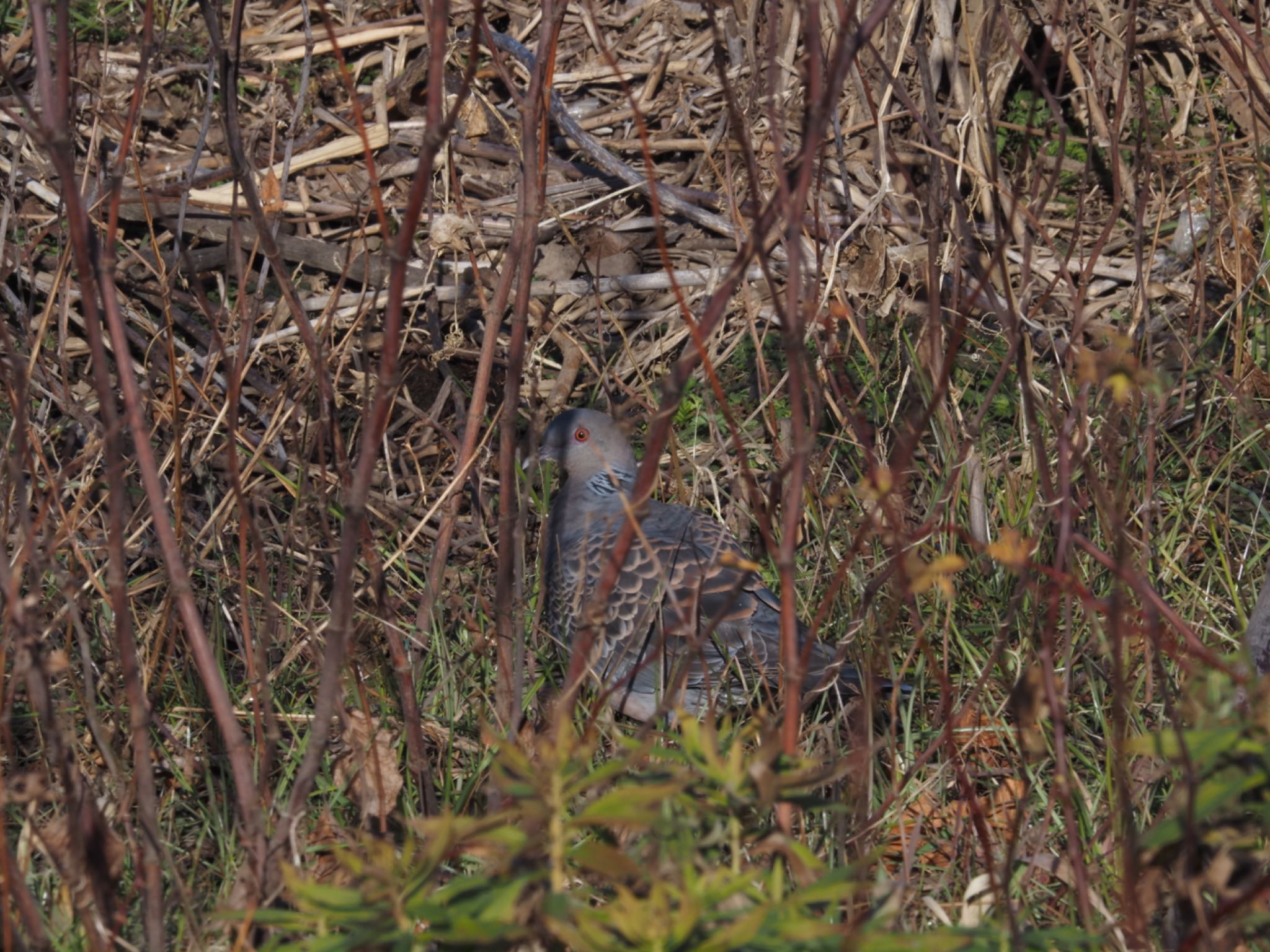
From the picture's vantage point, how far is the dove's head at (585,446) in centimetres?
437

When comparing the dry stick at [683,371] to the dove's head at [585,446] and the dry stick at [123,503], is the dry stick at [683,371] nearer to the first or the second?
the dry stick at [123,503]

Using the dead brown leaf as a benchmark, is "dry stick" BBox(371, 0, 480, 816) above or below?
above

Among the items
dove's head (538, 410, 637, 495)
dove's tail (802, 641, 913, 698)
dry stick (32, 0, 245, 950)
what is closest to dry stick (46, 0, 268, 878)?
dry stick (32, 0, 245, 950)

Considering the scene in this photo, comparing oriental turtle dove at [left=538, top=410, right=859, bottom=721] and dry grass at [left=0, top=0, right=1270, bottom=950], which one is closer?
dry grass at [left=0, top=0, right=1270, bottom=950]

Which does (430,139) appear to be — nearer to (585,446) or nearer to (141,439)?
(141,439)

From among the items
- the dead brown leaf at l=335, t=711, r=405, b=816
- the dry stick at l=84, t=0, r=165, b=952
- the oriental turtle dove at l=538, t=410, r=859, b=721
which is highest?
the dry stick at l=84, t=0, r=165, b=952

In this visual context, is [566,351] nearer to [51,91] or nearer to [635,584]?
[635,584]

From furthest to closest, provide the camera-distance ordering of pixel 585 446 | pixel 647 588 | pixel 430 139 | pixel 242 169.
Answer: pixel 585 446
pixel 647 588
pixel 242 169
pixel 430 139

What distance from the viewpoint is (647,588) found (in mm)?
4121

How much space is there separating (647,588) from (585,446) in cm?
57

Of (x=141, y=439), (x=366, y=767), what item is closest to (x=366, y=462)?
(x=141, y=439)

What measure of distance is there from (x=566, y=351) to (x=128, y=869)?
2.46m

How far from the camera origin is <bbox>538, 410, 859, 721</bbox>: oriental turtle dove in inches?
147

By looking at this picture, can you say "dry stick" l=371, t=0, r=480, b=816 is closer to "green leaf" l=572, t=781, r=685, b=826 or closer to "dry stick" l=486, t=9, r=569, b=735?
"dry stick" l=486, t=9, r=569, b=735
